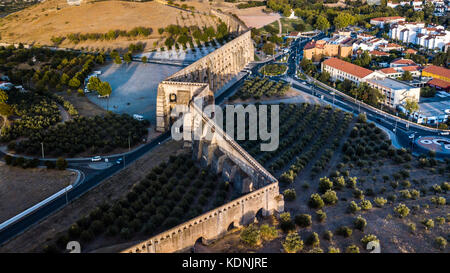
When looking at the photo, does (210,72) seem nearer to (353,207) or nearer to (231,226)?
(353,207)

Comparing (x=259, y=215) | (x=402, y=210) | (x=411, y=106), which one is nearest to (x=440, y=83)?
(x=411, y=106)

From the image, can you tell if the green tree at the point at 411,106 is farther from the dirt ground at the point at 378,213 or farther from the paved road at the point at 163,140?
the dirt ground at the point at 378,213

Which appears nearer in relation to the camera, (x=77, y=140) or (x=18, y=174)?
(x=18, y=174)

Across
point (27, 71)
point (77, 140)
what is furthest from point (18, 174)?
point (27, 71)

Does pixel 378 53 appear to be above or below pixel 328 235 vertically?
above

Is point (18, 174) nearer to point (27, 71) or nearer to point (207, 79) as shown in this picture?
point (207, 79)

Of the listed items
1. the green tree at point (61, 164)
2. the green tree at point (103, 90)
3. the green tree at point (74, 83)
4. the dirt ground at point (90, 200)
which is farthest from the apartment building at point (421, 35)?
the green tree at point (61, 164)
